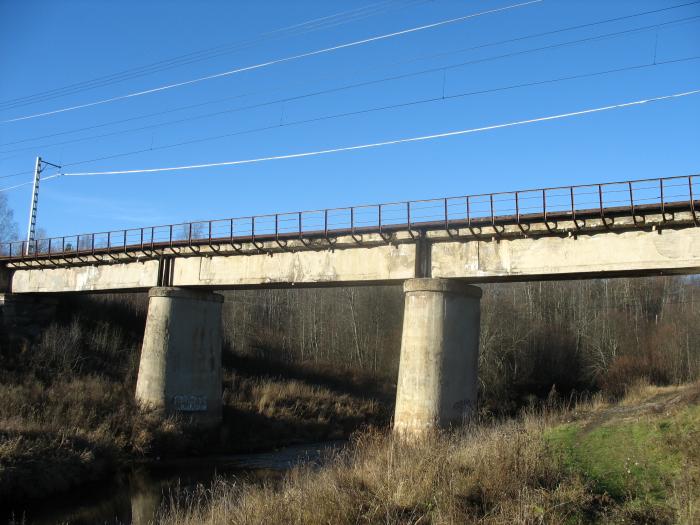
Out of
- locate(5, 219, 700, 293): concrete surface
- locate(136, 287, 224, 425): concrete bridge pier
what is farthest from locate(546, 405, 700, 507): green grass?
locate(136, 287, 224, 425): concrete bridge pier

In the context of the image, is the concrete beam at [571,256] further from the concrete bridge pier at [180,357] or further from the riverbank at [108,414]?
the riverbank at [108,414]

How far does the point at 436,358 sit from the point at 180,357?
41.6 feet

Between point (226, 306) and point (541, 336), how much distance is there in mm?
27095

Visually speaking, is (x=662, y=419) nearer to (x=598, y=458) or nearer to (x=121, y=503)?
(x=598, y=458)

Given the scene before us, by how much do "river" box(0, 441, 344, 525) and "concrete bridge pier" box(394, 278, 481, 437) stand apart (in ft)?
10.6

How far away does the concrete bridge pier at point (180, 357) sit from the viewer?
2686cm

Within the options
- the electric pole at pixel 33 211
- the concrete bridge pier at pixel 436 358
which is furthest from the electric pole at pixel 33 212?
the concrete bridge pier at pixel 436 358

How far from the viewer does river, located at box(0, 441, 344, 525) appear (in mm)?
16141

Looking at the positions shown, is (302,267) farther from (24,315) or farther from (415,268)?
(24,315)

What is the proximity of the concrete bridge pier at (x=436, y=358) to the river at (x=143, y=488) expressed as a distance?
3222 millimetres

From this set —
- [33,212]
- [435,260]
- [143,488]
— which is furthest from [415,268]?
[33,212]

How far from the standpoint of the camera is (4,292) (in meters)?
34.6

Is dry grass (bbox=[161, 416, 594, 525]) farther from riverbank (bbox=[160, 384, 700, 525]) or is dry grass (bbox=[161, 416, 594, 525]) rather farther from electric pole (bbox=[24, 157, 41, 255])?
electric pole (bbox=[24, 157, 41, 255])

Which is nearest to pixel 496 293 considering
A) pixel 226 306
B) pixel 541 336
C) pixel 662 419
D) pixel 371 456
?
pixel 541 336
